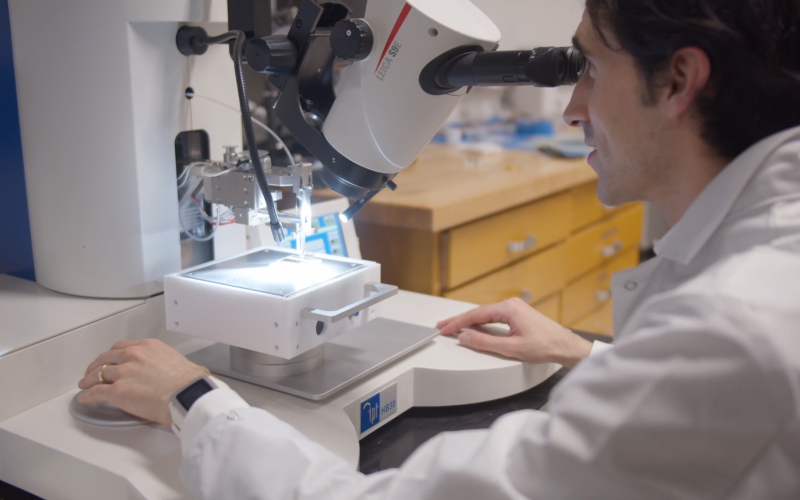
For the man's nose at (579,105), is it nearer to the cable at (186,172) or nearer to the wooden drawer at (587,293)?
the cable at (186,172)

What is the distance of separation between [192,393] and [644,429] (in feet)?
1.62

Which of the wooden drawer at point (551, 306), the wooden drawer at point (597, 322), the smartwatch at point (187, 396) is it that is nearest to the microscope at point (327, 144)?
the smartwatch at point (187, 396)

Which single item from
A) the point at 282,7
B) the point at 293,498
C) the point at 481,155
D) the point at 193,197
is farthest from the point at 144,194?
the point at 481,155

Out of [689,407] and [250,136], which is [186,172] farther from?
[689,407]

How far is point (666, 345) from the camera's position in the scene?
0.58 m

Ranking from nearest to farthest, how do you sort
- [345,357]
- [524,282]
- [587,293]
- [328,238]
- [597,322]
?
[345,357]
[328,238]
[524,282]
[587,293]
[597,322]

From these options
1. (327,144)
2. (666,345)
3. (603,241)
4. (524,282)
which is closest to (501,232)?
(524,282)

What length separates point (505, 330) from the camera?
1.24 m

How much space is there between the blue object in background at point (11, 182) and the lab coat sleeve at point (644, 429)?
79 centimetres

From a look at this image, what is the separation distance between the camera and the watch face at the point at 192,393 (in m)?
→ 0.83

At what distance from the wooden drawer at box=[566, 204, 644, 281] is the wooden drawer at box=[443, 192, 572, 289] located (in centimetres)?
12

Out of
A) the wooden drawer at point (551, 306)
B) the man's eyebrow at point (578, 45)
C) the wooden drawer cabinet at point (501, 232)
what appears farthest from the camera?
the wooden drawer at point (551, 306)

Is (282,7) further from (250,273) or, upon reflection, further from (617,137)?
(617,137)

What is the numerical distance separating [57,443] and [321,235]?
652mm
